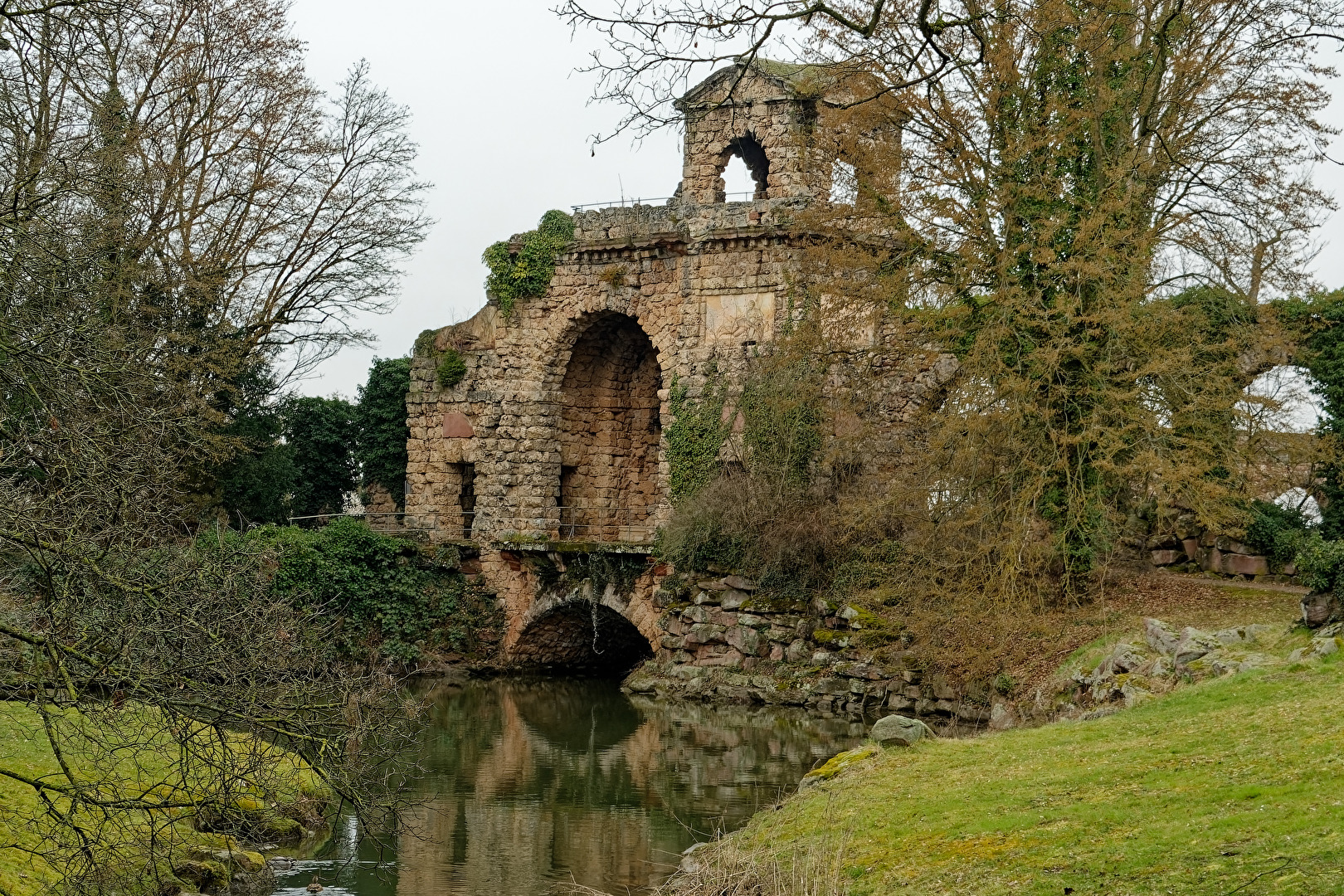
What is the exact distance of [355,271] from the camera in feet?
83.6

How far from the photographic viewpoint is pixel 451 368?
87.1 ft

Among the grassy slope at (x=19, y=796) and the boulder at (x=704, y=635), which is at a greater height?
the boulder at (x=704, y=635)

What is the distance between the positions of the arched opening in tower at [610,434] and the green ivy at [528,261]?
1.38 meters

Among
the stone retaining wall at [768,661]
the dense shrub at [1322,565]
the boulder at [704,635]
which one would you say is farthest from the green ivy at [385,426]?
the dense shrub at [1322,565]

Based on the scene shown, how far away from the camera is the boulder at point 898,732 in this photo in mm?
12164

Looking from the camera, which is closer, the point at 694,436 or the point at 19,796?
the point at 19,796

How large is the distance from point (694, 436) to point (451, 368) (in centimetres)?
568

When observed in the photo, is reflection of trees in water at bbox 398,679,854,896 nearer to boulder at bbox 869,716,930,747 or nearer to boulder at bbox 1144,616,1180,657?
boulder at bbox 869,716,930,747

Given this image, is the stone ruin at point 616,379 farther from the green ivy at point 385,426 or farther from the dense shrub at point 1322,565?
the dense shrub at point 1322,565

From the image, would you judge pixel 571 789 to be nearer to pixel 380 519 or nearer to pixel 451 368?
pixel 451 368

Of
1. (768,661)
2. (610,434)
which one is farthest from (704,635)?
(610,434)

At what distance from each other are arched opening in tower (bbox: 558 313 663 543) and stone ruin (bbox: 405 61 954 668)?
0.03 metres

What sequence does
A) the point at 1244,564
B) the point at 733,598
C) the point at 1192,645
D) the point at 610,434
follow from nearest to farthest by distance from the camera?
the point at 1192,645 → the point at 1244,564 → the point at 733,598 → the point at 610,434

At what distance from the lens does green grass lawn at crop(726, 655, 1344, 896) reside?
22.0 feet
